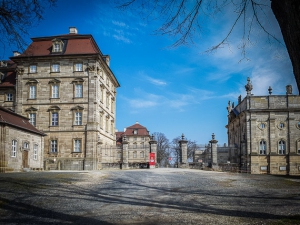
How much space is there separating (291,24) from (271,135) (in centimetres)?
3905

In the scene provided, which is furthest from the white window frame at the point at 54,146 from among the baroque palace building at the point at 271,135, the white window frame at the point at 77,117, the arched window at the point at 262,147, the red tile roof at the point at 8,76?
Result: the arched window at the point at 262,147

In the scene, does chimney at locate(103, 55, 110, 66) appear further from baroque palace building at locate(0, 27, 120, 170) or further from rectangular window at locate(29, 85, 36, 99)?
rectangular window at locate(29, 85, 36, 99)

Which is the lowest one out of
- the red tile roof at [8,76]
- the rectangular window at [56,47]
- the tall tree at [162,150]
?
the tall tree at [162,150]

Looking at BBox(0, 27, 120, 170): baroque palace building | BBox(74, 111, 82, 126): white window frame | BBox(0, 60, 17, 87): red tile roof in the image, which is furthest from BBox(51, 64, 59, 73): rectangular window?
BBox(0, 60, 17, 87): red tile roof

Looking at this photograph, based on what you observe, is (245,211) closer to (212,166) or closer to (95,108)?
(212,166)

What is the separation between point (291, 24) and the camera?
4.11 m

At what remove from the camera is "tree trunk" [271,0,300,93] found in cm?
400

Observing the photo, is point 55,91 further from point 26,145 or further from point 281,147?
point 281,147

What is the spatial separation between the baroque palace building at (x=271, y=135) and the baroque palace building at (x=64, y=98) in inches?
758

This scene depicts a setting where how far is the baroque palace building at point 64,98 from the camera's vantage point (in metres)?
35.2

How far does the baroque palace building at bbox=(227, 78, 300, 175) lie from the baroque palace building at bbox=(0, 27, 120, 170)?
19.3 metres

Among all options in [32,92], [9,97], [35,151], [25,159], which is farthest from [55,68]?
[25,159]

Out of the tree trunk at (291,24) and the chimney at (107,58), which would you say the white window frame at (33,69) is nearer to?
the chimney at (107,58)

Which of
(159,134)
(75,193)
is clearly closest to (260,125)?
(75,193)
